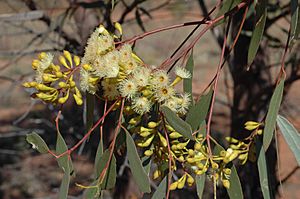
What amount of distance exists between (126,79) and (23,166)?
13.0ft

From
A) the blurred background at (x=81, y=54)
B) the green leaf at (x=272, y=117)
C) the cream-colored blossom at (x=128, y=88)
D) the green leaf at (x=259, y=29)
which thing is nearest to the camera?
the cream-colored blossom at (x=128, y=88)

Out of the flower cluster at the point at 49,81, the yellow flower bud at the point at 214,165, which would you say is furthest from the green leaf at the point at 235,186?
the flower cluster at the point at 49,81

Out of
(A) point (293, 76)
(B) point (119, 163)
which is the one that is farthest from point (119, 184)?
(A) point (293, 76)

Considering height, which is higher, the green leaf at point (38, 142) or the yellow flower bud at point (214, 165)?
the green leaf at point (38, 142)

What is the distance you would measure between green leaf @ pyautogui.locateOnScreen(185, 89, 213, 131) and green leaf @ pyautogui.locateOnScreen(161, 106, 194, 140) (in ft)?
0.43

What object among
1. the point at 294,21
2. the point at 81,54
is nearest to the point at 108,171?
the point at 294,21

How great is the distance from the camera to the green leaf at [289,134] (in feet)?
3.89

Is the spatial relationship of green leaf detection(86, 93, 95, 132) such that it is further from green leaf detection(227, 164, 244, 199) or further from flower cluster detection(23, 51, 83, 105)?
green leaf detection(227, 164, 244, 199)

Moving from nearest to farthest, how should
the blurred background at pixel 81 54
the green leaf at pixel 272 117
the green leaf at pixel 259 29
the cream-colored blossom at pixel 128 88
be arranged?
the cream-colored blossom at pixel 128 88 → the green leaf at pixel 272 117 → the green leaf at pixel 259 29 → the blurred background at pixel 81 54

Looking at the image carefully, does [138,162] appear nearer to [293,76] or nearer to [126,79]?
[126,79]

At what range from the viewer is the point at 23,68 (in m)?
6.94

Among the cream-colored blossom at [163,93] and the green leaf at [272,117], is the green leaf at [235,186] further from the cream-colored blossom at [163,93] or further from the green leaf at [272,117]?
the cream-colored blossom at [163,93]

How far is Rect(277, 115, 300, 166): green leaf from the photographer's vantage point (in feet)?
3.89

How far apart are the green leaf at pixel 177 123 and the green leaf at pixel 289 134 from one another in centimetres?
27
